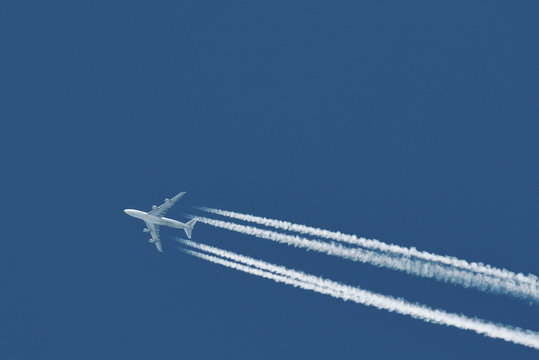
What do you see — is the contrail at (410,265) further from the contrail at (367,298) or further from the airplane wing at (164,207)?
the airplane wing at (164,207)

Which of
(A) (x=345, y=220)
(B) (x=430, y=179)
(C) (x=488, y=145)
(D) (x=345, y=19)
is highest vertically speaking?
(D) (x=345, y=19)

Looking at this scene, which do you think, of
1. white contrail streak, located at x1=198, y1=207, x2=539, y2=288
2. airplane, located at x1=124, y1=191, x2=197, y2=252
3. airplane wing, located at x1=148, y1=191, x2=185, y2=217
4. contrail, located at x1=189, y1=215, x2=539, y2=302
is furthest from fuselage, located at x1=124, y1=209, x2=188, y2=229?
contrail, located at x1=189, y1=215, x2=539, y2=302

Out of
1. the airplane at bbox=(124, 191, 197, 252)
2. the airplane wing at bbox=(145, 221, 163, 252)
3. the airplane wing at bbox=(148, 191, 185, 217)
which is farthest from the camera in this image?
the airplane wing at bbox=(145, 221, 163, 252)

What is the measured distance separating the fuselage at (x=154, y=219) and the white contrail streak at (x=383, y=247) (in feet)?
13.5

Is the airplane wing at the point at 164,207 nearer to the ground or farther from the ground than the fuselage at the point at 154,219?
farther from the ground

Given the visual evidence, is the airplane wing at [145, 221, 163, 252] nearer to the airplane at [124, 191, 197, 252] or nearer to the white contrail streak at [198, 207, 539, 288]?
the airplane at [124, 191, 197, 252]

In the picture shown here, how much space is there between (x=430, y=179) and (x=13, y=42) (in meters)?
74.7

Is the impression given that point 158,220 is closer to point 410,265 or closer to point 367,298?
point 367,298

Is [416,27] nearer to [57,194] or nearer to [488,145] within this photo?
[488,145]

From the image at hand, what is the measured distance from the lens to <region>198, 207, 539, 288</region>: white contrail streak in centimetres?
7588

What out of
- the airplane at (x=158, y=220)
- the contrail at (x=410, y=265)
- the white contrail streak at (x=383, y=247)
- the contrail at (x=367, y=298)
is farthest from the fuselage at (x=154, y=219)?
the contrail at (x=410, y=265)

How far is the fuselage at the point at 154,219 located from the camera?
99.4 metres

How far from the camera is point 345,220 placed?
9869 cm

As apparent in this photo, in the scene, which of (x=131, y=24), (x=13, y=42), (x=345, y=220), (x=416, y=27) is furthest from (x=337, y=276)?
(x=13, y=42)
